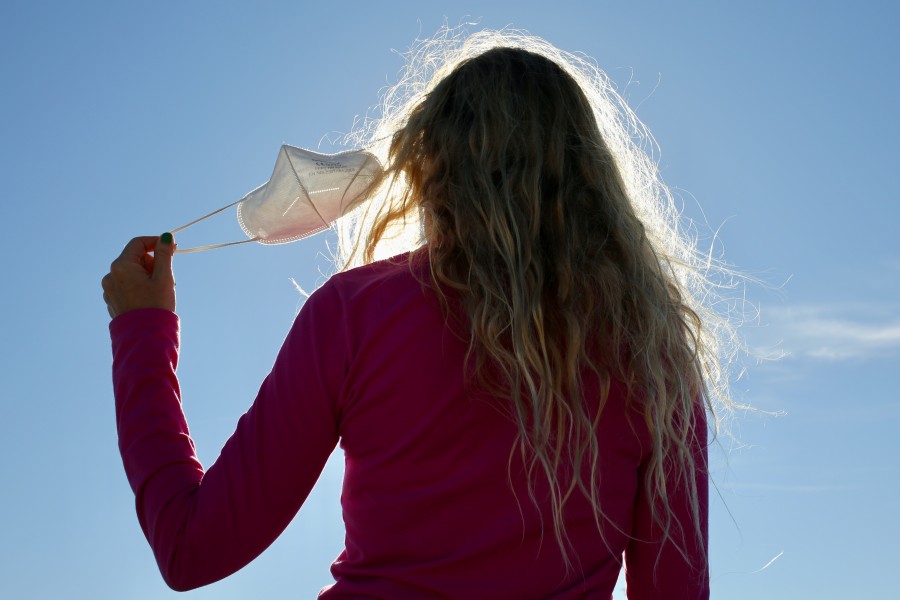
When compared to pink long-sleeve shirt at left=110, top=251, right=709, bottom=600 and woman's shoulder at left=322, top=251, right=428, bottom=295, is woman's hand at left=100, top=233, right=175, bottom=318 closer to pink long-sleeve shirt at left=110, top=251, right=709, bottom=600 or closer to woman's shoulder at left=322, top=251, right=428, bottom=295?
pink long-sleeve shirt at left=110, top=251, right=709, bottom=600

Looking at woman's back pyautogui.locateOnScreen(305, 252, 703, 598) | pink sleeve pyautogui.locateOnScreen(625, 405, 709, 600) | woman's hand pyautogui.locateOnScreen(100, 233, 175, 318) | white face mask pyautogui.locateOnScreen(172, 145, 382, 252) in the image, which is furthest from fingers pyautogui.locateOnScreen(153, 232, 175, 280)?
pink sleeve pyautogui.locateOnScreen(625, 405, 709, 600)

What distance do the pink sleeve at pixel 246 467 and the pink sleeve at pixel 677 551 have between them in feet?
3.31

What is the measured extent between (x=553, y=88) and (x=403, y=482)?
1.35 meters

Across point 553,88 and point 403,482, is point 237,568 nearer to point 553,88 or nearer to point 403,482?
point 403,482

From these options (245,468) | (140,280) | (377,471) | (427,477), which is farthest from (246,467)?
(140,280)

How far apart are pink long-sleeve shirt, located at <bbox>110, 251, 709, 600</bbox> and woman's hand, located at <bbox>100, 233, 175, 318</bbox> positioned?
1.19ft

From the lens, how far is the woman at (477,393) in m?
2.58

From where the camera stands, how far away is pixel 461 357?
2.68 meters

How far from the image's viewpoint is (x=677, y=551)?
2996mm

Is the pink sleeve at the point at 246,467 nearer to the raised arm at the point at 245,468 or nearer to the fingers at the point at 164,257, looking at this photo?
the raised arm at the point at 245,468

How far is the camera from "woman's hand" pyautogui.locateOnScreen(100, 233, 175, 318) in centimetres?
297

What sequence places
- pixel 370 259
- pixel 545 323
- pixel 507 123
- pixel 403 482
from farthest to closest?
A: pixel 370 259
pixel 507 123
pixel 545 323
pixel 403 482

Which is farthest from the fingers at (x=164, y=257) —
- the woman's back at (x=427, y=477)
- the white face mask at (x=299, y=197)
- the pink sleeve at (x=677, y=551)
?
the pink sleeve at (x=677, y=551)

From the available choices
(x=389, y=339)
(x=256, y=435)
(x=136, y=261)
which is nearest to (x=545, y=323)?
(x=389, y=339)
